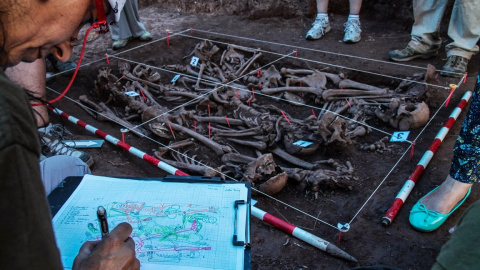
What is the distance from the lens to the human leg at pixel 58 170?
225cm

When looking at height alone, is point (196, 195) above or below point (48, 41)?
below

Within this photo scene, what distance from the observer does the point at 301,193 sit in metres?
3.58

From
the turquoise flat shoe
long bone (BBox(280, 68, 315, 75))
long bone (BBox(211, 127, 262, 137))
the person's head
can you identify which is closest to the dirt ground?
the turquoise flat shoe

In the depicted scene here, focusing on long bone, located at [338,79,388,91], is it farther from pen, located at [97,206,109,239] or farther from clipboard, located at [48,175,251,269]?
pen, located at [97,206,109,239]

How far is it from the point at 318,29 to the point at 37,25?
5.95 meters

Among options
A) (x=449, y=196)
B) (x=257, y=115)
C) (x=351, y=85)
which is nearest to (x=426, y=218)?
(x=449, y=196)

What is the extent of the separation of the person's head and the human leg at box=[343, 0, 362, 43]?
217 inches

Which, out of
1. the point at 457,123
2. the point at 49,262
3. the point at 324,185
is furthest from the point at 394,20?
the point at 49,262

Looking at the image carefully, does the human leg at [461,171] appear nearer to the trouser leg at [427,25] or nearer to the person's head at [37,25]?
the person's head at [37,25]

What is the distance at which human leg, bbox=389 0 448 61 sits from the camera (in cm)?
536

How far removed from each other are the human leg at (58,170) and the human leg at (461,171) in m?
2.36

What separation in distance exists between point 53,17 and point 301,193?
2.74 meters

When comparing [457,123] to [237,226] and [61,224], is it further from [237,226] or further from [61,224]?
[61,224]

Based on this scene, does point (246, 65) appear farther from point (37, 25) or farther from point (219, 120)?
point (37, 25)
